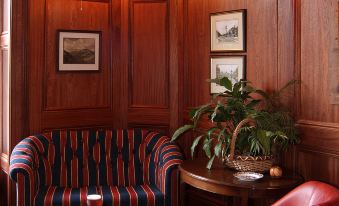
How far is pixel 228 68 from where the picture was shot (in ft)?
12.9

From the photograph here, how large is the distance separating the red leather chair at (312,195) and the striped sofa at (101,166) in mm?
1185

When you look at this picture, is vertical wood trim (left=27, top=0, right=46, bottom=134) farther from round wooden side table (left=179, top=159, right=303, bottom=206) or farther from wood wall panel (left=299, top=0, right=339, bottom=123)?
wood wall panel (left=299, top=0, right=339, bottom=123)

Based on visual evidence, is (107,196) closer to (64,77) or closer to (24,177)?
(24,177)

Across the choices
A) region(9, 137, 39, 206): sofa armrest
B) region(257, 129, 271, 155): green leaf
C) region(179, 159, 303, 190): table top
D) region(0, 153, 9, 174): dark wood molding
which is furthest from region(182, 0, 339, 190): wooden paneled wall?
region(0, 153, 9, 174): dark wood molding

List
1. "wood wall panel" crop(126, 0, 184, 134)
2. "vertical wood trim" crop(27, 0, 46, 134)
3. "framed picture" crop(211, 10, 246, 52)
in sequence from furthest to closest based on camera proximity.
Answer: "wood wall panel" crop(126, 0, 184, 134) < "vertical wood trim" crop(27, 0, 46, 134) < "framed picture" crop(211, 10, 246, 52)

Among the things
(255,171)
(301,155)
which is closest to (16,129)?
(255,171)

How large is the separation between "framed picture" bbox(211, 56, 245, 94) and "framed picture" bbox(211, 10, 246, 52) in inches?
3.0

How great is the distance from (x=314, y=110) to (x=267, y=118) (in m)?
0.30

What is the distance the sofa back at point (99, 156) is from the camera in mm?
4004

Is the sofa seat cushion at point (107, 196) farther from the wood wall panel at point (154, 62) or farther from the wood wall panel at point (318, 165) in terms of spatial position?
the wood wall panel at point (318, 165)

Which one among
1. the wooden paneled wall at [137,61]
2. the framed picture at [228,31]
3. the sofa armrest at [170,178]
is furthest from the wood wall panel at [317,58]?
the sofa armrest at [170,178]

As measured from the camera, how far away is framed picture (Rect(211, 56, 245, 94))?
381cm

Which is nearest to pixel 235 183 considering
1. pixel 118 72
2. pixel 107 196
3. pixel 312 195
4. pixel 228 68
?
pixel 312 195

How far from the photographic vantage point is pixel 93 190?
152 inches
